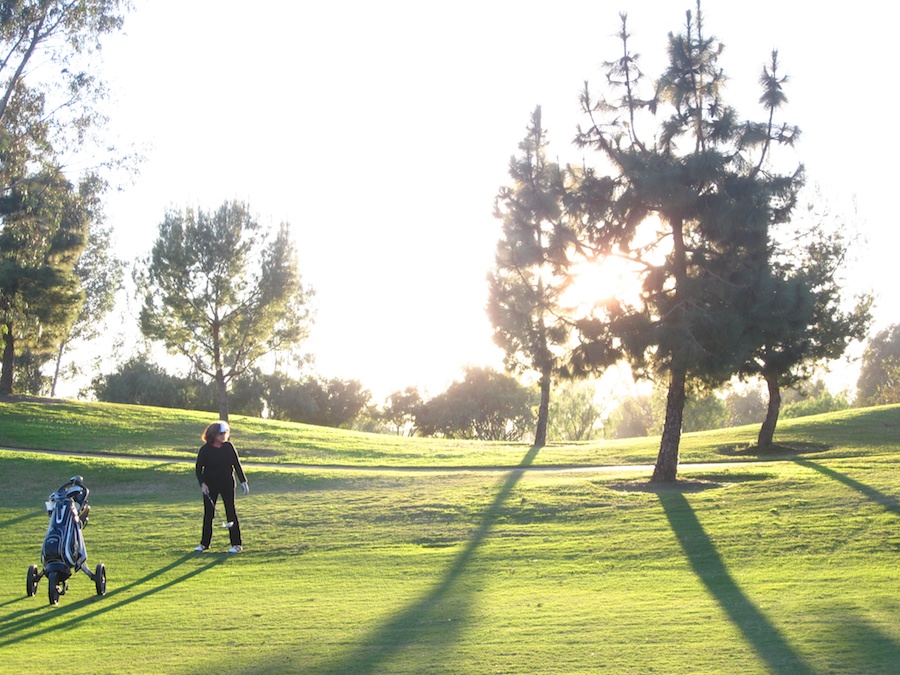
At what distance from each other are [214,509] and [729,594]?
8355 mm

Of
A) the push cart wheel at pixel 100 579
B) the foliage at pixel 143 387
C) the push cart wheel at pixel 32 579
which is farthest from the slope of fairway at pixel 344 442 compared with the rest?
the foliage at pixel 143 387

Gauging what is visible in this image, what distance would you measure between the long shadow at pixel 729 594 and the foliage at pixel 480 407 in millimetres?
62602

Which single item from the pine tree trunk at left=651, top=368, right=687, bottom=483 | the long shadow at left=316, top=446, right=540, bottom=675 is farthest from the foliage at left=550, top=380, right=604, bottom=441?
the long shadow at left=316, top=446, right=540, bottom=675

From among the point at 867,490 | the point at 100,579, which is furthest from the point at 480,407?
the point at 100,579

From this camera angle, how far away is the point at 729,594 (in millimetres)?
10734

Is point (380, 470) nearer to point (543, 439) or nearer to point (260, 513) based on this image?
point (260, 513)

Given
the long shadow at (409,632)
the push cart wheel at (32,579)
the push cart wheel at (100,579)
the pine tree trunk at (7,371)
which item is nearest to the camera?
the long shadow at (409,632)

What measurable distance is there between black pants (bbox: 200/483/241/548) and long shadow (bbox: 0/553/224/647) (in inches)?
55.3

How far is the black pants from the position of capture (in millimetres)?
14055

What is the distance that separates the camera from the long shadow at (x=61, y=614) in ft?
31.3

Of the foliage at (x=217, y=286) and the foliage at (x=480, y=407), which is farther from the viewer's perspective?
the foliage at (x=480, y=407)

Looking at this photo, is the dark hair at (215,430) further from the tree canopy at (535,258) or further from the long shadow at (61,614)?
the tree canopy at (535,258)

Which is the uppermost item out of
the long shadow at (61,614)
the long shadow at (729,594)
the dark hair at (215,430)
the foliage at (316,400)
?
the foliage at (316,400)

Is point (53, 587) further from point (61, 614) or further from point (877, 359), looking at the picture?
point (877, 359)
